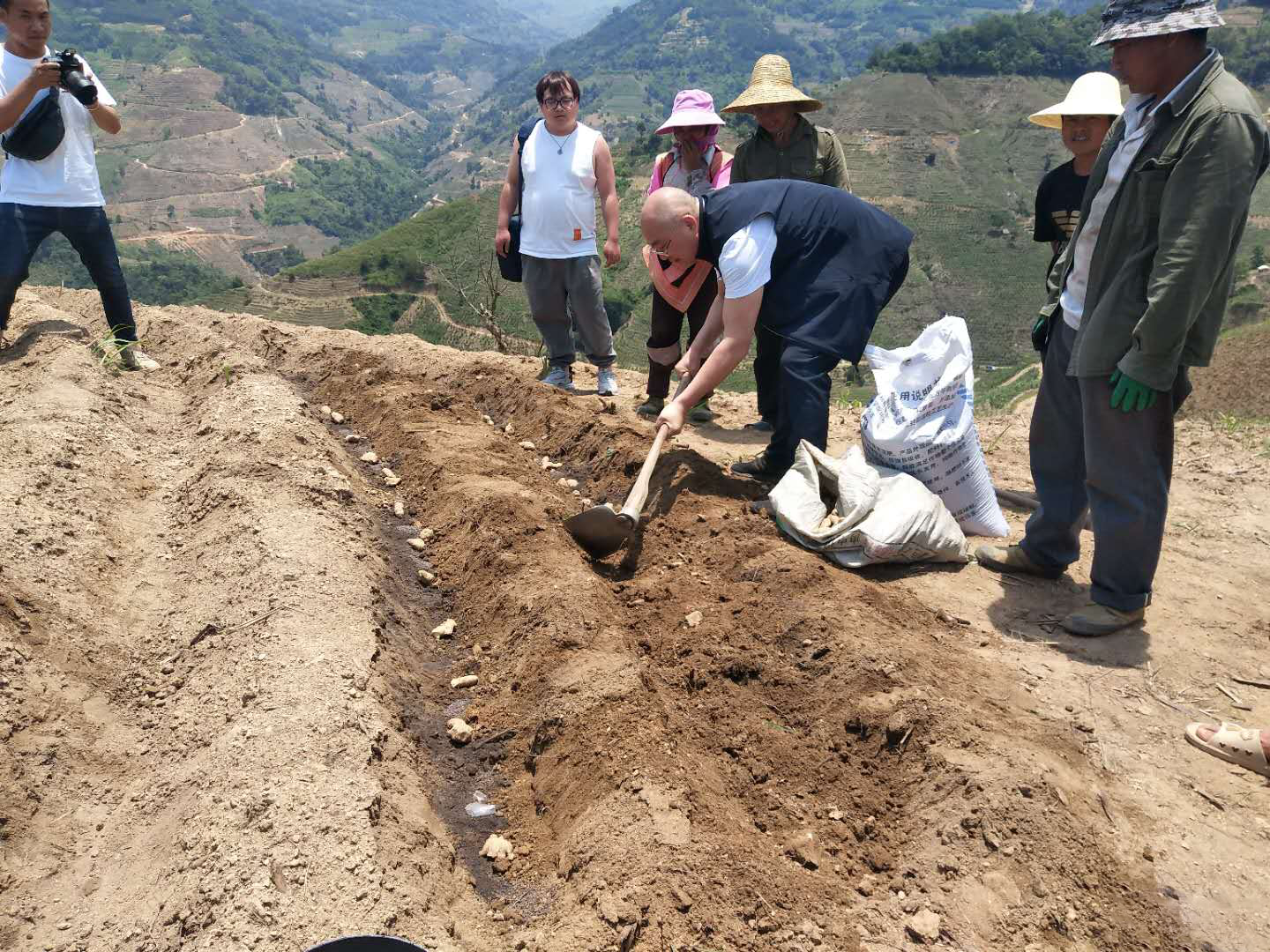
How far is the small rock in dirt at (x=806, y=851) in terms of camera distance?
2.22 m

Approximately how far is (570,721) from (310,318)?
40.6 metres

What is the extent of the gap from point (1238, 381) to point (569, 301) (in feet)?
22.6

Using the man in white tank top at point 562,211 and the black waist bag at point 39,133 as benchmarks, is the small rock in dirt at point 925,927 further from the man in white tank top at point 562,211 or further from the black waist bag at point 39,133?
the black waist bag at point 39,133

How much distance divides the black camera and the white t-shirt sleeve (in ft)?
11.1

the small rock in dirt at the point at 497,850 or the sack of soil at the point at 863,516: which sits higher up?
the sack of soil at the point at 863,516

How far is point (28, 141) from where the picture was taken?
4566 millimetres

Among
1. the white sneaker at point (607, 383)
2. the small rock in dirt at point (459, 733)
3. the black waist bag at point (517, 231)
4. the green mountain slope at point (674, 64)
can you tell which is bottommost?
the green mountain slope at point (674, 64)

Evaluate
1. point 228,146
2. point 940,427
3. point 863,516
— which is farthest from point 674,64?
point 863,516

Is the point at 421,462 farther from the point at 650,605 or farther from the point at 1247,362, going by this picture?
the point at 1247,362

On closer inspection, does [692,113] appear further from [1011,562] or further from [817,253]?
[1011,562]

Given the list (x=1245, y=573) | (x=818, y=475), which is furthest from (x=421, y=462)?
(x=1245, y=573)

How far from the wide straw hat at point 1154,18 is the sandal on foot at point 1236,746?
1871 mm

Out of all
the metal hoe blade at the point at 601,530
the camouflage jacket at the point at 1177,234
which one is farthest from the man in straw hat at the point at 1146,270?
the metal hoe blade at the point at 601,530

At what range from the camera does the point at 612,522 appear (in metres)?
3.62
